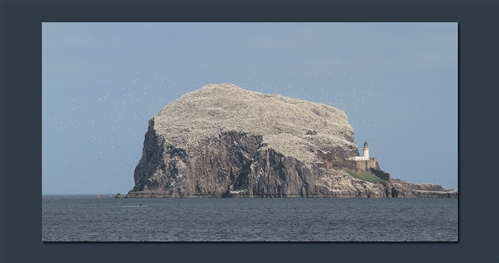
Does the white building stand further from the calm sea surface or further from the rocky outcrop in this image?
the calm sea surface

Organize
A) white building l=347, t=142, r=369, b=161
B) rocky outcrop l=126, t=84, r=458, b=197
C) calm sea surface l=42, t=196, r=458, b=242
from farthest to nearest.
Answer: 1. white building l=347, t=142, r=369, b=161
2. rocky outcrop l=126, t=84, r=458, b=197
3. calm sea surface l=42, t=196, r=458, b=242

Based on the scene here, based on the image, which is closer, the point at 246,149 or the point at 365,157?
the point at 246,149

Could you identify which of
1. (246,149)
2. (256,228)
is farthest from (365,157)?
(256,228)

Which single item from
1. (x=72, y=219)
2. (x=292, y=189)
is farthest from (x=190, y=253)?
(x=292, y=189)

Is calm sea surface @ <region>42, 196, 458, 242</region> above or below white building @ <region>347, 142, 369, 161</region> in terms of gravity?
below

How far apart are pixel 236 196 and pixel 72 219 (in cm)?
6907

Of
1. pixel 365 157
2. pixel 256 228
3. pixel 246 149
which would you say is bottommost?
pixel 256 228

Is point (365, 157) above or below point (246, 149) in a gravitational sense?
below

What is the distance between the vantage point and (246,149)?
466 feet

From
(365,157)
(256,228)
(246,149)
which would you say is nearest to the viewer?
(256,228)

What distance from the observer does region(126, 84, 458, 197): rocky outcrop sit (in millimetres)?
132625

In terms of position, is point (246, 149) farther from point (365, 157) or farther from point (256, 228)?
point (256, 228)

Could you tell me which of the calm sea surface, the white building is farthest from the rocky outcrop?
the calm sea surface

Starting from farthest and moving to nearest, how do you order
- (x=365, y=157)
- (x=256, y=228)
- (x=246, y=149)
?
(x=365, y=157)
(x=246, y=149)
(x=256, y=228)
